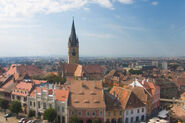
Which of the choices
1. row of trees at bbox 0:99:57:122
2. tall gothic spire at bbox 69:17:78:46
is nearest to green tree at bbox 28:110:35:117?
row of trees at bbox 0:99:57:122

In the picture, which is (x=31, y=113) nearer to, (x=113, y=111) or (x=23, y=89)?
(x=23, y=89)

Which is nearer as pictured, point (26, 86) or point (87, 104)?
point (87, 104)

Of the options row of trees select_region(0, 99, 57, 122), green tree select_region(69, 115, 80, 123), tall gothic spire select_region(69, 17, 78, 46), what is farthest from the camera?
tall gothic spire select_region(69, 17, 78, 46)

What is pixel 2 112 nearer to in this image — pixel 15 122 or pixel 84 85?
pixel 15 122

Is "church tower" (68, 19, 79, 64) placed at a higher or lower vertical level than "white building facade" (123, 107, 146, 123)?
higher

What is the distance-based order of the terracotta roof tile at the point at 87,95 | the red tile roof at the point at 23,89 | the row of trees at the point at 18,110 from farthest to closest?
the red tile roof at the point at 23,89
the terracotta roof tile at the point at 87,95
the row of trees at the point at 18,110

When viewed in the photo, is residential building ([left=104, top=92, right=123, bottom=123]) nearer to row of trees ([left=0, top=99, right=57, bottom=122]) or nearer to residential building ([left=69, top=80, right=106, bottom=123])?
residential building ([left=69, top=80, right=106, bottom=123])

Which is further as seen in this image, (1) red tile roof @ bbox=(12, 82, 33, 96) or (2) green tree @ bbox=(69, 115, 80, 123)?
(1) red tile roof @ bbox=(12, 82, 33, 96)

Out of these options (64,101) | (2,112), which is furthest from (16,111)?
(64,101)

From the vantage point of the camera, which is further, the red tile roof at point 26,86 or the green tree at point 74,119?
the red tile roof at point 26,86

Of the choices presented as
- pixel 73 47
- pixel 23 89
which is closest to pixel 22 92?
pixel 23 89

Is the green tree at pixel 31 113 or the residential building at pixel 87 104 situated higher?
the residential building at pixel 87 104

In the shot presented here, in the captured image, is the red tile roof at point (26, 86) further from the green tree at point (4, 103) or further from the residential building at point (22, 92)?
the green tree at point (4, 103)

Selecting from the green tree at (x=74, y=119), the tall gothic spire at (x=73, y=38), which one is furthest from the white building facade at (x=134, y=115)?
the tall gothic spire at (x=73, y=38)
